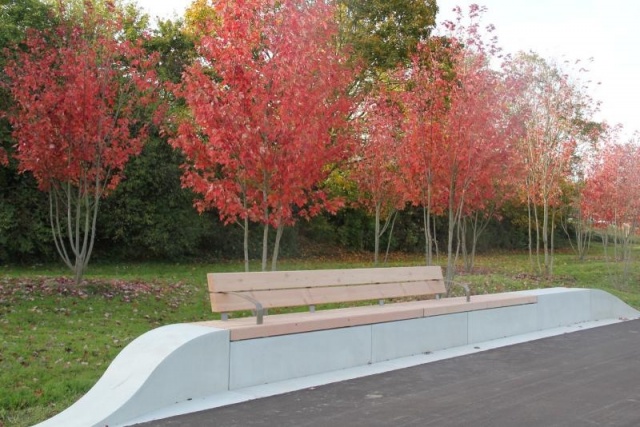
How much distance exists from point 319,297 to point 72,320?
383cm

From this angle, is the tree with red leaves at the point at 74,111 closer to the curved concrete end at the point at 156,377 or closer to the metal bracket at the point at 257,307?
the metal bracket at the point at 257,307

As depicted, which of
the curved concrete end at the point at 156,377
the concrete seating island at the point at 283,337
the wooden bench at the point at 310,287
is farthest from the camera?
the wooden bench at the point at 310,287

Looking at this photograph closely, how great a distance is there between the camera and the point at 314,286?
21.3ft

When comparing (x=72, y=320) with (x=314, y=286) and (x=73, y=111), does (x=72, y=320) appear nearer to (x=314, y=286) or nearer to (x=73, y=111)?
(x=73, y=111)

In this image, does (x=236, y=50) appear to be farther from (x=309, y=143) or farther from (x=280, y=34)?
(x=309, y=143)

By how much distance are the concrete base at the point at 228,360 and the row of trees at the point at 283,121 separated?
2.88m

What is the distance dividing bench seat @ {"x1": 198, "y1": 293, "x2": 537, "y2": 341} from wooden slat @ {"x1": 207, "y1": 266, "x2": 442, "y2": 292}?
0.29 metres

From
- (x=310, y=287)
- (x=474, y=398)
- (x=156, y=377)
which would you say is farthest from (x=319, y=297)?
(x=156, y=377)

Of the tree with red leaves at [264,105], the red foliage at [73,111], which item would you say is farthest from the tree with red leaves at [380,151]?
the red foliage at [73,111]

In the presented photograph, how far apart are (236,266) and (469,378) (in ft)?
44.3

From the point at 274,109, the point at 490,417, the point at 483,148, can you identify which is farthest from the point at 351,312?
the point at 483,148

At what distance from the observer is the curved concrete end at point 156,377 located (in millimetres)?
4352

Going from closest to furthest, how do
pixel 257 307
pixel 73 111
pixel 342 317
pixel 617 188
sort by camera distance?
pixel 257 307, pixel 342 317, pixel 73 111, pixel 617 188

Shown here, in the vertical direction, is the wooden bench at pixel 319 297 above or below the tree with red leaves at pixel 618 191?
below
